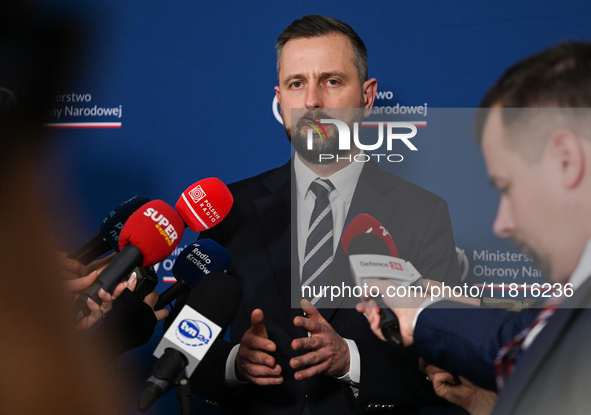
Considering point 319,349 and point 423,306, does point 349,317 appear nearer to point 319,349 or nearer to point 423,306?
point 319,349

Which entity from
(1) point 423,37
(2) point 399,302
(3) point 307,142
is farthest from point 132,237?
(1) point 423,37

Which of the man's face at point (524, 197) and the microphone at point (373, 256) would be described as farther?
the microphone at point (373, 256)

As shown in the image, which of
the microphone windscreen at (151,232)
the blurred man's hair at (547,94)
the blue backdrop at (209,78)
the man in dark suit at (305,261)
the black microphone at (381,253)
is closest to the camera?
the blurred man's hair at (547,94)

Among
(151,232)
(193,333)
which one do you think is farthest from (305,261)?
(193,333)

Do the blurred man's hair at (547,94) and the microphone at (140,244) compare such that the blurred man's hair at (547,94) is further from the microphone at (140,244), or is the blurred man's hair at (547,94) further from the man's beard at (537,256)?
the microphone at (140,244)

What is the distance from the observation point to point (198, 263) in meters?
1.17

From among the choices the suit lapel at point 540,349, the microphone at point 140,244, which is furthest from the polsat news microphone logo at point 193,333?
the suit lapel at point 540,349

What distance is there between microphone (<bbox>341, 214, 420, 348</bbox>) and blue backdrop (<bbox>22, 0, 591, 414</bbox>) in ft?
3.04

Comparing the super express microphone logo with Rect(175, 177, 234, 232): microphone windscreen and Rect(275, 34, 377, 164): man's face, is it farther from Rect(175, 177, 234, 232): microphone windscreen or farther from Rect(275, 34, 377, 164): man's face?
Rect(275, 34, 377, 164): man's face

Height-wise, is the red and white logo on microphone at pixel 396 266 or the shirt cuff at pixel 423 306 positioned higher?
the red and white logo on microphone at pixel 396 266

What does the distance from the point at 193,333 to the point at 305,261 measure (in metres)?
0.64

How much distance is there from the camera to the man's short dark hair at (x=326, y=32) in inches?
60.9

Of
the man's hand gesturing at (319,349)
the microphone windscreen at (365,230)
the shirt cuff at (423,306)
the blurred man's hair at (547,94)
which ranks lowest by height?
the man's hand gesturing at (319,349)

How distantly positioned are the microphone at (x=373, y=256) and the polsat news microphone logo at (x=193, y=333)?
0.95ft
